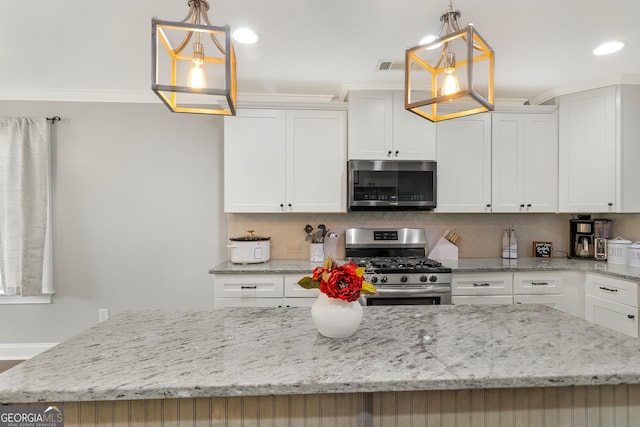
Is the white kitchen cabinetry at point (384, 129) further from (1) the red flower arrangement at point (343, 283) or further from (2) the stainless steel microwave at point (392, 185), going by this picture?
(1) the red flower arrangement at point (343, 283)

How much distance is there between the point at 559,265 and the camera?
3080mm

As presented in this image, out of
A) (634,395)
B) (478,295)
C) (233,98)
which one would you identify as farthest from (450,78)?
(478,295)

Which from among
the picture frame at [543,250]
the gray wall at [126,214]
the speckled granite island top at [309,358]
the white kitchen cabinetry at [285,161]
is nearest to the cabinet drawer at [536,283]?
the picture frame at [543,250]

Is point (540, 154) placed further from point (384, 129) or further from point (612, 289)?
point (384, 129)

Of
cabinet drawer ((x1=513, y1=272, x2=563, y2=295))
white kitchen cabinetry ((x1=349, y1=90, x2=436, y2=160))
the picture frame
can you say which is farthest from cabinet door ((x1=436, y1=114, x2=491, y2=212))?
the picture frame

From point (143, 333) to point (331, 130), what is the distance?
2333 millimetres

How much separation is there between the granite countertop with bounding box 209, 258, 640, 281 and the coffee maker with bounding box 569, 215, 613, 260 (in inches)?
6.3

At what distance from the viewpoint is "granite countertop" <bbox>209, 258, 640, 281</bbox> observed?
2852 millimetres

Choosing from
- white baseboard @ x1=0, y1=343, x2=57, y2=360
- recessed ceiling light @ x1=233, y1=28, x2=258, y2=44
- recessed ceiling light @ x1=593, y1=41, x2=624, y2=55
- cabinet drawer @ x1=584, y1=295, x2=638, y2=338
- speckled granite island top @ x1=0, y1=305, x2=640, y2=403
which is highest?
recessed ceiling light @ x1=593, y1=41, x2=624, y2=55

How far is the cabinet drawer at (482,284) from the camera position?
116 inches

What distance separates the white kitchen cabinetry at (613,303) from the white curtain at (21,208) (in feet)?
16.0

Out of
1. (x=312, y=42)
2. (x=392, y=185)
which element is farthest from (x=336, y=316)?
(x=392, y=185)

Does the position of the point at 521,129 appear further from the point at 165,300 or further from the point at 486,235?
the point at 165,300

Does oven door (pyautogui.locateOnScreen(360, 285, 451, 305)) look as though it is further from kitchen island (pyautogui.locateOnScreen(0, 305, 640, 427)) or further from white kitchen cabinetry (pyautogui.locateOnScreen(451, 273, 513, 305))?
kitchen island (pyautogui.locateOnScreen(0, 305, 640, 427))
